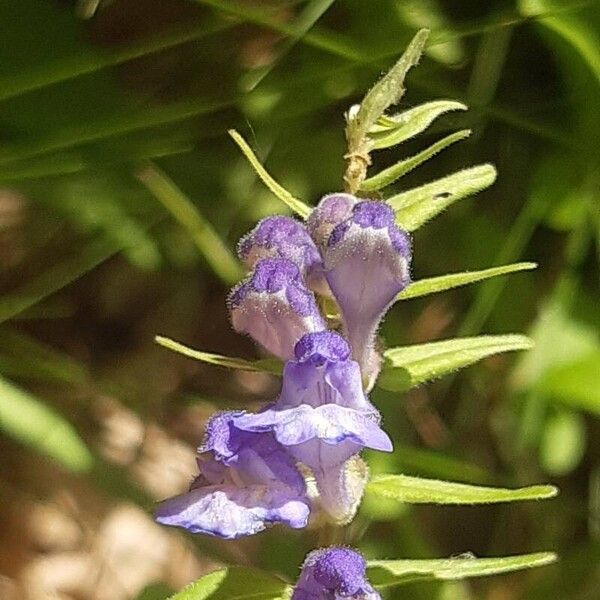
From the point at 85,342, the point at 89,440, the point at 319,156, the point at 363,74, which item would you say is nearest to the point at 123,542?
the point at 89,440

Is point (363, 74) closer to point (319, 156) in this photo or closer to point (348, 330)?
point (319, 156)

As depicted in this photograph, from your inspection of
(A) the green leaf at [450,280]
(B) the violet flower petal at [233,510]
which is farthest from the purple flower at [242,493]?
(A) the green leaf at [450,280]

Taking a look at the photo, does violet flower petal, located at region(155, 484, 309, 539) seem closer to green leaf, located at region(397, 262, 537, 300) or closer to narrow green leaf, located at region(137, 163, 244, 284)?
green leaf, located at region(397, 262, 537, 300)

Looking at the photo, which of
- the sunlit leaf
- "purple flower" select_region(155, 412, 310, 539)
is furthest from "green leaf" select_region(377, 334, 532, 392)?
the sunlit leaf

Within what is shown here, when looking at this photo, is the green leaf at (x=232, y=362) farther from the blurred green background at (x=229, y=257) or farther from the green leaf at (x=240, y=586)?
the blurred green background at (x=229, y=257)

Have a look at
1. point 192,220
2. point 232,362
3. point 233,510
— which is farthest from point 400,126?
point 192,220

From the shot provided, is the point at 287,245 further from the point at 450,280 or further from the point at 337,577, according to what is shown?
the point at 337,577
